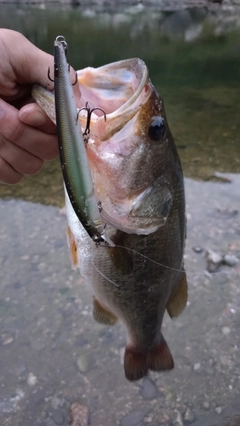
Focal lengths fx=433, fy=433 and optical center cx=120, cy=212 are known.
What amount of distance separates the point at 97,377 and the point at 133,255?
5.52 ft

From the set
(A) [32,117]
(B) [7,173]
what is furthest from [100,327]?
(A) [32,117]

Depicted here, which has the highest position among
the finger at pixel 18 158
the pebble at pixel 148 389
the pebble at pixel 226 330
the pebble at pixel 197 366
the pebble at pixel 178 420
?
the finger at pixel 18 158

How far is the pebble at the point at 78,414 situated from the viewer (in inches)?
109

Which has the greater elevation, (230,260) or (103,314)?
(103,314)

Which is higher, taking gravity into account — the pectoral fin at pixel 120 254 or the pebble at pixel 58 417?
the pectoral fin at pixel 120 254

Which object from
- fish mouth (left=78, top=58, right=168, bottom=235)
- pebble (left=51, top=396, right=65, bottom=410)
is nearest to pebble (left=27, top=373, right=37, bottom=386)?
pebble (left=51, top=396, right=65, bottom=410)

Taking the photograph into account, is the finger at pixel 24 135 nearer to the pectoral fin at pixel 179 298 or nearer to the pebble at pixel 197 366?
the pectoral fin at pixel 179 298

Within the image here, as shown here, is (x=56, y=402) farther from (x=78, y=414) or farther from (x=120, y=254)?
(x=120, y=254)

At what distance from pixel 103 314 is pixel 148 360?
367 millimetres

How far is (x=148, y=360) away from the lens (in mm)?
2281

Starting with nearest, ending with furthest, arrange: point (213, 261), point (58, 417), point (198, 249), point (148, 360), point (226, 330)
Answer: point (148, 360) < point (58, 417) < point (226, 330) < point (213, 261) < point (198, 249)

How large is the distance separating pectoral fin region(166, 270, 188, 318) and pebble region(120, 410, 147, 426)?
3.55 ft

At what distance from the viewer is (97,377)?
→ 306 cm

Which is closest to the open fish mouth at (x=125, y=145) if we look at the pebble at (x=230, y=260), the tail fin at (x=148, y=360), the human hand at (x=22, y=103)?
the human hand at (x=22, y=103)
